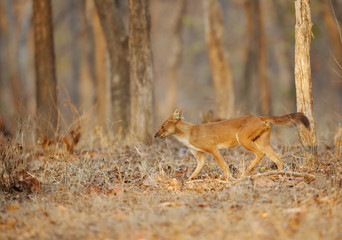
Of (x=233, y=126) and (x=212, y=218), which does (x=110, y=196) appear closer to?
(x=212, y=218)

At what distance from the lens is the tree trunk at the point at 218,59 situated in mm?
14695

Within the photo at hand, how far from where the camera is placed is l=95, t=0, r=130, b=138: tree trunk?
1074 centimetres

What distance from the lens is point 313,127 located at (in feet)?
21.7

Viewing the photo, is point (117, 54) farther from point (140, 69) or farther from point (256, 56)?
point (256, 56)

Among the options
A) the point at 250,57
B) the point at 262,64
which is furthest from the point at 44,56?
the point at 262,64

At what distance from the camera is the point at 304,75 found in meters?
6.66

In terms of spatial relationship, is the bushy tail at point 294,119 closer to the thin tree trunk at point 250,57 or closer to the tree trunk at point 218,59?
the tree trunk at point 218,59

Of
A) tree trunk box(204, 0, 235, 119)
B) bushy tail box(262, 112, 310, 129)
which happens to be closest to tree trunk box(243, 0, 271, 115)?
tree trunk box(204, 0, 235, 119)

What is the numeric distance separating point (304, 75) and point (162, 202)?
2.72 meters

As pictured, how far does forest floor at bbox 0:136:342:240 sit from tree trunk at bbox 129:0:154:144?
66.4 inches

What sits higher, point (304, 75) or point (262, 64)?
point (262, 64)

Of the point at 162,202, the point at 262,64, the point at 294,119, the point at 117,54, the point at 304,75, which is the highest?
the point at 117,54

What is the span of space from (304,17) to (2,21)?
20.1 metres

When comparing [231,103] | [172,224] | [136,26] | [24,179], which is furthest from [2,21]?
[172,224]
